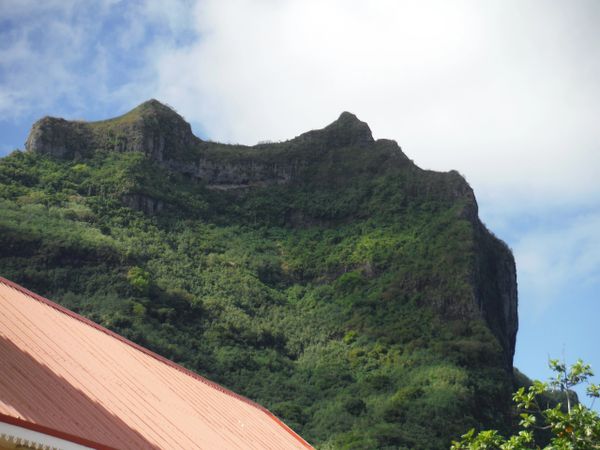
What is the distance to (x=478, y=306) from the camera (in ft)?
197

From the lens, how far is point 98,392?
946 centimetres

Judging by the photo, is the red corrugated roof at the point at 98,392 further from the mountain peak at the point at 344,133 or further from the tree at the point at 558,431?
the mountain peak at the point at 344,133

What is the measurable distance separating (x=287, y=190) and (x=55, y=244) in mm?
29752

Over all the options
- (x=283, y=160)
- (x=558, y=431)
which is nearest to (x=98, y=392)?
(x=558, y=431)

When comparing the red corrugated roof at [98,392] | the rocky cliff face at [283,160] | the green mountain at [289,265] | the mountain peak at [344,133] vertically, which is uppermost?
the mountain peak at [344,133]

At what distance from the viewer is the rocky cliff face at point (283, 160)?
2798 inches

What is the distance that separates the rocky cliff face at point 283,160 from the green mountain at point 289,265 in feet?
0.60

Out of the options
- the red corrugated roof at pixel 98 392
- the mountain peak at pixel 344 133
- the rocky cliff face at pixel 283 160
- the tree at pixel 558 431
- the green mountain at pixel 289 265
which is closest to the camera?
the red corrugated roof at pixel 98 392

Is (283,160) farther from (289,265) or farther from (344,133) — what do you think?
(289,265)

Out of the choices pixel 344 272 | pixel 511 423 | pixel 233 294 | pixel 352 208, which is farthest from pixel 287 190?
pixel 511 423

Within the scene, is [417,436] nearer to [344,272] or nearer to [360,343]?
[360,343]

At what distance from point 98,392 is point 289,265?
62.3 m

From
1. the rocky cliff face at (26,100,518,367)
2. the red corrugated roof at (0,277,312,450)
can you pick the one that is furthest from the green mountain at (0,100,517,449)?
the red corrugated roof at (0,277,312,450)

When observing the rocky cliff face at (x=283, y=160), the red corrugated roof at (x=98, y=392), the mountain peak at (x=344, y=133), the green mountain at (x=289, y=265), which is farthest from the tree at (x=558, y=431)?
the mountain peak at (x=344, y=133)
